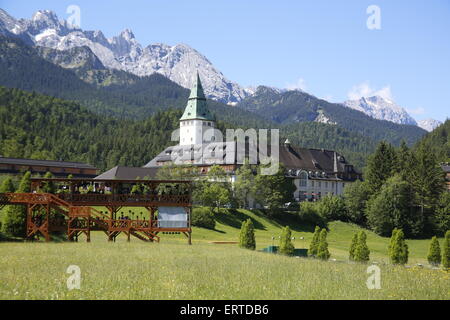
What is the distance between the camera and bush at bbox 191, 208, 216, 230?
74000 mm

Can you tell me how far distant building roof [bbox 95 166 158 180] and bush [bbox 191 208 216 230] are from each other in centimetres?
3443

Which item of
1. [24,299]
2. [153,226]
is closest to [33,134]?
[153,226]

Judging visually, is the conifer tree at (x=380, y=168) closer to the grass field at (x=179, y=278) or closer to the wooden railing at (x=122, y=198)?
the wooden railing at (x=122, y=198)

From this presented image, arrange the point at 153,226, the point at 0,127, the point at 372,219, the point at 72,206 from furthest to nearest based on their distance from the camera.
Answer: the point at 0,127 → the point at 372,219 → the point at 153,226 → the point at 72,206

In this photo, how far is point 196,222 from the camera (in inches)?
2918

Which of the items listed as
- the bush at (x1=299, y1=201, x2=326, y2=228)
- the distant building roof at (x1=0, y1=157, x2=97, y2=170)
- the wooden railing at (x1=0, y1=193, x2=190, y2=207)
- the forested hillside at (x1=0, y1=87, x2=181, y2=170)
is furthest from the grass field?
the forested hillside at (x1=0, y1=87, x2=181, y2=170)

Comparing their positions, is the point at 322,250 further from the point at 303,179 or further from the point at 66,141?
the point at 66,141

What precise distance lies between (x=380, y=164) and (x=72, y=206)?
64.9 metres

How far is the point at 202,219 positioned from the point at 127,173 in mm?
39806

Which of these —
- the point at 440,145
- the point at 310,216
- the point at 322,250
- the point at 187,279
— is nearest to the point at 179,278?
the point at 187,279

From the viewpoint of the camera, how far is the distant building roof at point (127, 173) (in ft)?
351

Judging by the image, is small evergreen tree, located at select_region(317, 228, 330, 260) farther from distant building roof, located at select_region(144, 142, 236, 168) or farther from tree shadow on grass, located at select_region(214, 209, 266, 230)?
distant building roof, located at select_region(144, 142, 236, 168)

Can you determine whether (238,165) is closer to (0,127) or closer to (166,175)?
(166,175)

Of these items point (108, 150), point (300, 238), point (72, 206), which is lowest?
point (300, 238)
